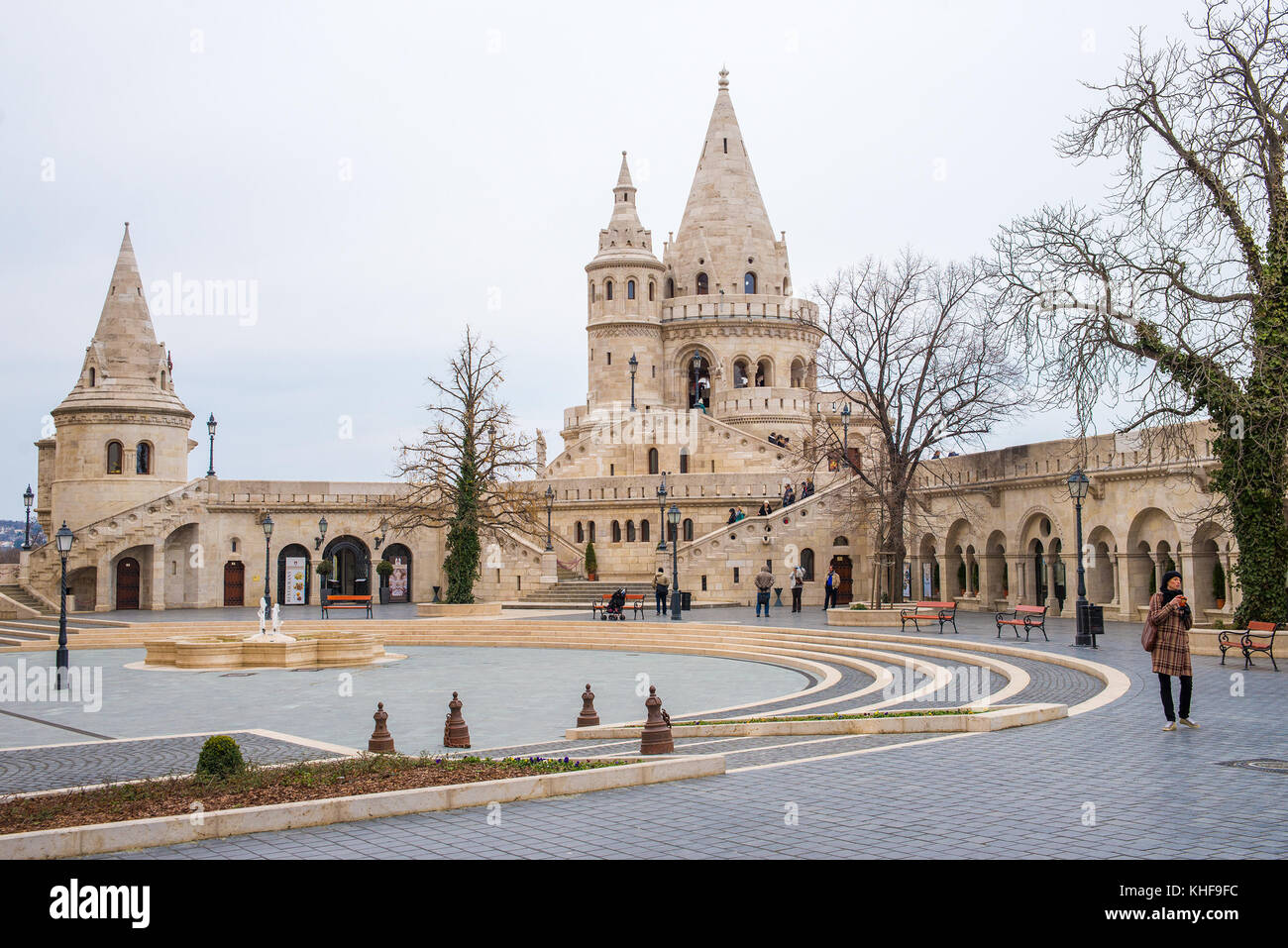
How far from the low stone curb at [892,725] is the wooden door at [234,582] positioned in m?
35.1

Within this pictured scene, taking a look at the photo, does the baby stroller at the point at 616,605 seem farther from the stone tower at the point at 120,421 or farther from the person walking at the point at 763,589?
the stone tower at the point at 120,421

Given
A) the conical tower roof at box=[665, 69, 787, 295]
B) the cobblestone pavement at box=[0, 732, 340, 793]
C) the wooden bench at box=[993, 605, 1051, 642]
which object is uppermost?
the conical tower roof at box=[665, 69, 787, 295]

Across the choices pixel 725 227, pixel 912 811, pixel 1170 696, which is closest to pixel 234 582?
pixel 725 227

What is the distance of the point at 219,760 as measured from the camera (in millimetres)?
9781

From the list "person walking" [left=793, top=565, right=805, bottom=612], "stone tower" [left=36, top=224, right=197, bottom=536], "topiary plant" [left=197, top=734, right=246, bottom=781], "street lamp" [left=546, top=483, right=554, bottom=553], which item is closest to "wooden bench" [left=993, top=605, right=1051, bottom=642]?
"person walking" [left=793, top=565, right=805, bottom=612]

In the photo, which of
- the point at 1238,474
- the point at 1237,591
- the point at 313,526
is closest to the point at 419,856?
the point at 1238,474

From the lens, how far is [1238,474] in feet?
68.1

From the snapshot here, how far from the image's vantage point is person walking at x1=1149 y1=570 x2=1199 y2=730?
489 inches

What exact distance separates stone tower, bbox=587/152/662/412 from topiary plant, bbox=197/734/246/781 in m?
52.3

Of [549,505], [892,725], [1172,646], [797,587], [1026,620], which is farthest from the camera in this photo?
[549,505]

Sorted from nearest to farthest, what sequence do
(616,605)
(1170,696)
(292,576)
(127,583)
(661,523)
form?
(1170,696)
(616,605)
(127,583)
(661,523)
(292,576)

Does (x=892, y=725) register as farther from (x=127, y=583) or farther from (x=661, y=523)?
(x=127, y=583)

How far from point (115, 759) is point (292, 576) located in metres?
33.0

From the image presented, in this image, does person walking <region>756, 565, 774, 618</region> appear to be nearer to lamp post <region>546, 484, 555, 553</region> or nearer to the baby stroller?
the baby stroller
